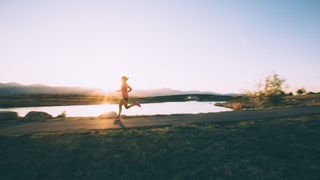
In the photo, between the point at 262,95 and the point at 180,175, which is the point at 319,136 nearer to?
the point at 180,175

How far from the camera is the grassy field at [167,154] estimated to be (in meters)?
7.05

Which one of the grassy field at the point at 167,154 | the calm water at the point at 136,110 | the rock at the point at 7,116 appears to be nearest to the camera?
the grassy field at the point at 167,154

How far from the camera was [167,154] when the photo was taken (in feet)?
26.0

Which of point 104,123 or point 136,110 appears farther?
point 136,110

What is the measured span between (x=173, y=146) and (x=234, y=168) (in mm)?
2119

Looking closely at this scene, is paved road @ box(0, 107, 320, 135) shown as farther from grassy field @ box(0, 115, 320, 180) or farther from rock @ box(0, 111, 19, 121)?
rock @ box(0, 111, 19, 121)

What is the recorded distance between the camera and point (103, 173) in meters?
7.07

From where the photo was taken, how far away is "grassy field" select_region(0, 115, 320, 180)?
23.1 ft

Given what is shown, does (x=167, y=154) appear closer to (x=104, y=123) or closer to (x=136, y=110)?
(x=104, y=123)

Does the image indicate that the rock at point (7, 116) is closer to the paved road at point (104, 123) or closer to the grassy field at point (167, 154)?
the paved road at point (104, 123)

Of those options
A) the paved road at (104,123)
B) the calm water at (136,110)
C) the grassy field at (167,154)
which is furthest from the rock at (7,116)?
the calm water at (136,110)

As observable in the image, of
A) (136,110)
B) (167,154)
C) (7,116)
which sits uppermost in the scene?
(7,116)

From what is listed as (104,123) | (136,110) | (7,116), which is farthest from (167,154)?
(136,110)

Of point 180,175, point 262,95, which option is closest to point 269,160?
point 180,175
